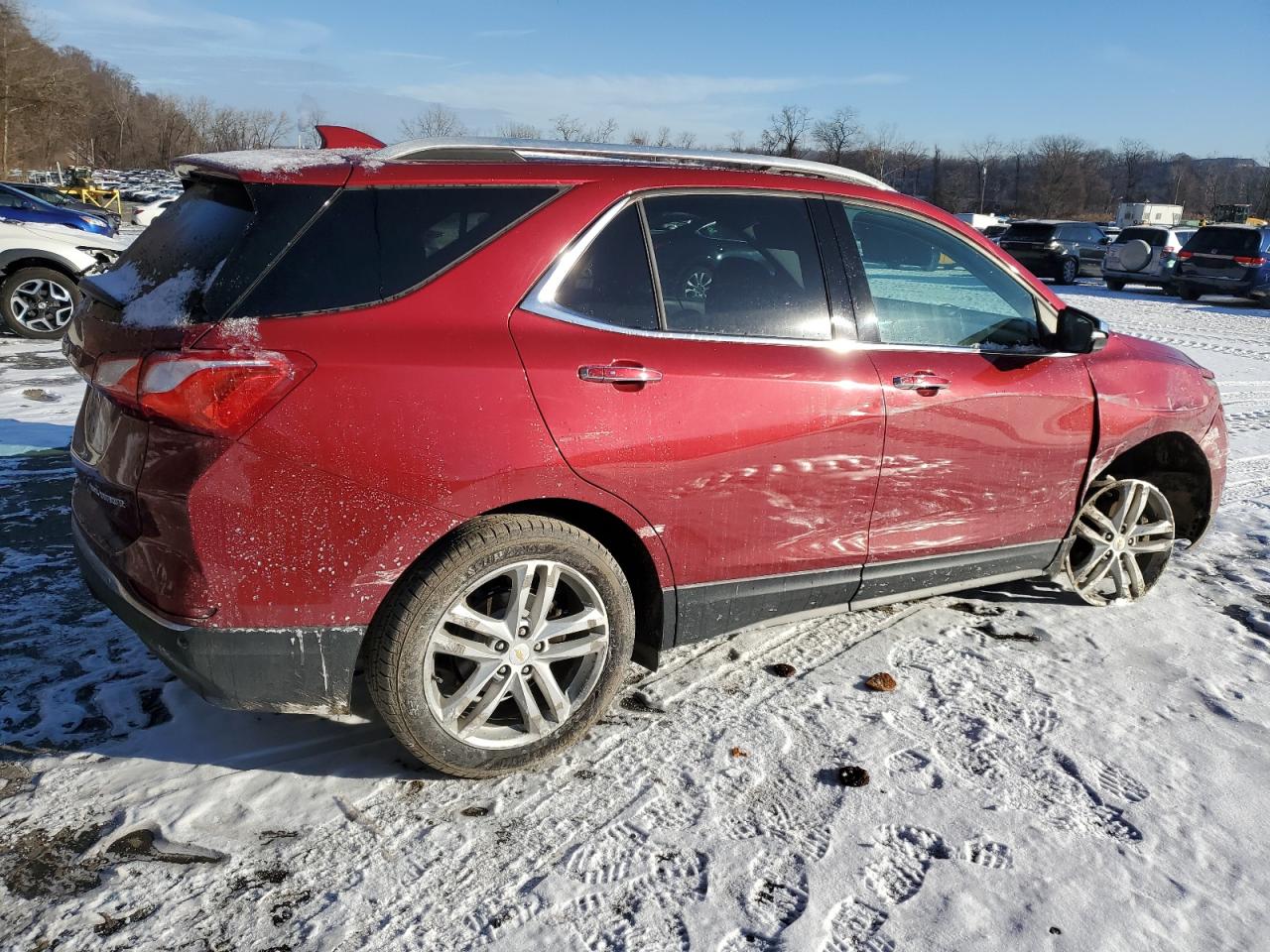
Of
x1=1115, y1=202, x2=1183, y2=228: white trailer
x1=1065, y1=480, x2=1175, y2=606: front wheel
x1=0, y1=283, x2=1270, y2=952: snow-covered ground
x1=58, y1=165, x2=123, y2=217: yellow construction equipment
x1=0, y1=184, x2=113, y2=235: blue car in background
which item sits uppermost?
x1=1115, y1=202, x2=1183, y2=228: white trailer

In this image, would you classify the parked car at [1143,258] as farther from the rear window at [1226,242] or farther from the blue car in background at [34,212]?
the blue car in background at [34,212]

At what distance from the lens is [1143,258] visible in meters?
22.3

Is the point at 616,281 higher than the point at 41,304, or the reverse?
the point at 616,281

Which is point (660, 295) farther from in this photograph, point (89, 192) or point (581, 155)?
point (89, 192)

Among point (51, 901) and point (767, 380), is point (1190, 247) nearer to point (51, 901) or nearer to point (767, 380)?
point (767, 380)

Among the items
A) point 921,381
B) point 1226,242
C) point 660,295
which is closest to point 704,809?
point 660,295

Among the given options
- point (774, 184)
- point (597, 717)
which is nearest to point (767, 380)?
point (774, 184)

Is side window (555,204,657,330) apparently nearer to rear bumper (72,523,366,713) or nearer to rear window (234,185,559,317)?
rear window (234,185,559,317)

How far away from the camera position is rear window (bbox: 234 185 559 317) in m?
2.52

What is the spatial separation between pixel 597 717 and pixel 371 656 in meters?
0.77

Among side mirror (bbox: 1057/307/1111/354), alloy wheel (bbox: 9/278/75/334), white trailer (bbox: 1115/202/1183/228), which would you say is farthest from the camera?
white trailer (bbox: 1115/202/1183/228)

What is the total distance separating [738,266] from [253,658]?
190 cm

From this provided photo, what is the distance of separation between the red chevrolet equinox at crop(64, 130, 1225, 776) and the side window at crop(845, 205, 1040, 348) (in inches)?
0.9

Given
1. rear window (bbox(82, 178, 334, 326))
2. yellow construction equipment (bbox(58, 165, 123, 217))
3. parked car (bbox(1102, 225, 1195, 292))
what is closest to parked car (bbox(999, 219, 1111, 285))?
parked car (bbox(1102, 225, 1195, 292))
